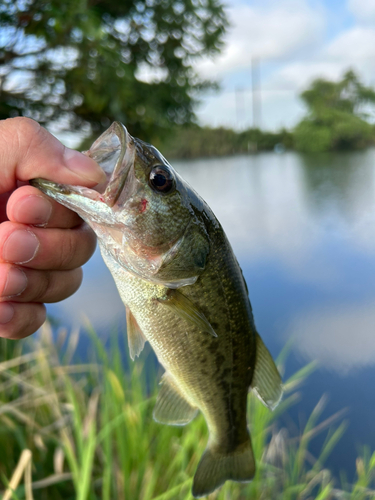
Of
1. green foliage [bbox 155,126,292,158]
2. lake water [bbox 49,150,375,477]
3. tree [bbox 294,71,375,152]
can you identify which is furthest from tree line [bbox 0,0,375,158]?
tree [bbox 294,71,375,152]

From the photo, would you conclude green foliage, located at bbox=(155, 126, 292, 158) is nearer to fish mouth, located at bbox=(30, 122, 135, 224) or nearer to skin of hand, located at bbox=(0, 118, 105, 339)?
skin of hand, located at bbox=(0, 118, 105, 339)

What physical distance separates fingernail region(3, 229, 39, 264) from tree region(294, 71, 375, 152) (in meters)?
20.4

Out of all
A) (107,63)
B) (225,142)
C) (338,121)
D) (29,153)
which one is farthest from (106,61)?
(338,121)

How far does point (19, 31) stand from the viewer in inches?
199

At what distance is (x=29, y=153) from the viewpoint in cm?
118

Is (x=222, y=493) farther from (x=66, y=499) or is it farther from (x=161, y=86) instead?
(x=161, y=86)

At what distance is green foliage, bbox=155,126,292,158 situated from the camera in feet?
56.6

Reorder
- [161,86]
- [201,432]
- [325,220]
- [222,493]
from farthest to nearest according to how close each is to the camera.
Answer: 1. [325,220]
2. [161,86]
3. [201,432]
4. [222,493]

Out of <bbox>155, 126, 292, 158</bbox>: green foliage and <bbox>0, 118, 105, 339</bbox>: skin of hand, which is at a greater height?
<bbox>155, 126, 292, 158</bbox>: green foliage

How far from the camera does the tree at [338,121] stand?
18938 millimetres

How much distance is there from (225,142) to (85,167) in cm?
1929

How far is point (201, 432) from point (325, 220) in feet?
27.1

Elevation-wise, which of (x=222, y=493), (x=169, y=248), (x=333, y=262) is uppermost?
(x=169, y=248)

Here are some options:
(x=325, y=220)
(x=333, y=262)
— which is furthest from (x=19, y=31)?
(x=325, y=220)
